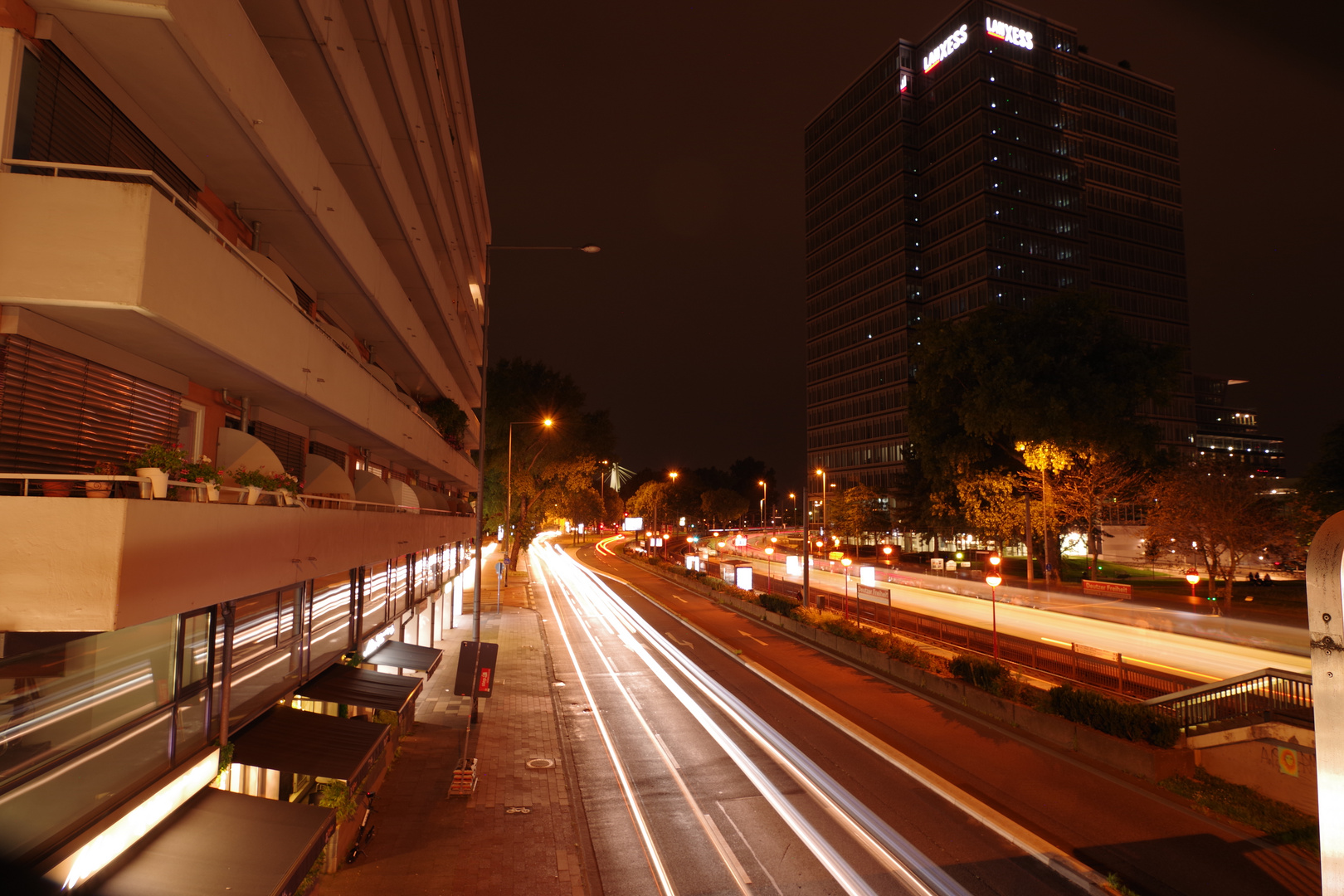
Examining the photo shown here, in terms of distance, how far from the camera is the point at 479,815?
1134cm

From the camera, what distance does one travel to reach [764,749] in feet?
49.2

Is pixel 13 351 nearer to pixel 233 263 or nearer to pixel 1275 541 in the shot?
pixel 233 263

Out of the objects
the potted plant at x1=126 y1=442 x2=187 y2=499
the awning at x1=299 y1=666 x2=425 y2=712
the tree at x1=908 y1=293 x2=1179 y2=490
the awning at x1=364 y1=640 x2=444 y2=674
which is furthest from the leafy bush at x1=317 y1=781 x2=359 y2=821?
the tree at x1=908 y1=293 x2=1179 y2=490

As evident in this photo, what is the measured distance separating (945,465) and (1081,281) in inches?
2003

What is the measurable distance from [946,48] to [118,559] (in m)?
109

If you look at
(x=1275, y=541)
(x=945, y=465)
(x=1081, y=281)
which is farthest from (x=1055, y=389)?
(x=1081, y=281)

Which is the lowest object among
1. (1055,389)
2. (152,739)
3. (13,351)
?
(152,739)

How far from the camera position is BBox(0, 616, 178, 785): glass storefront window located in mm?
5074

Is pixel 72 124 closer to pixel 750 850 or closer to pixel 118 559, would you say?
pixel 118 559

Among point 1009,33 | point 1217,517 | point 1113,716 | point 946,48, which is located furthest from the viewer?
point 946,48

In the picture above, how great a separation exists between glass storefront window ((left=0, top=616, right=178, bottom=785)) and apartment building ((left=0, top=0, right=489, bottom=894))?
2 centimetres

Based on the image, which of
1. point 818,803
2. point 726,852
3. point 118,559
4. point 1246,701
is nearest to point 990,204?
point 1246,701

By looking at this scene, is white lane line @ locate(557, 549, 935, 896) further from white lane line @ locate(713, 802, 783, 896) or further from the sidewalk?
the sidewalk

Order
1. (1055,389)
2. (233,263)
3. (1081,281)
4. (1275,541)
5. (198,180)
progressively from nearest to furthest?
(233,263) → (198,180) → (1275,541) → (1055,389) → (1081,281)
